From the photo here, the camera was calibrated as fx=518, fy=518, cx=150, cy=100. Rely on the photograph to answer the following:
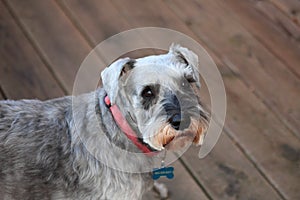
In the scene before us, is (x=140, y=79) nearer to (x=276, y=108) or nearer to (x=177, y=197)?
(x=177, y=197)

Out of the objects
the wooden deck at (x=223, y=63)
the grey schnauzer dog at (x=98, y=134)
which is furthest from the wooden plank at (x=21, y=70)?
the grey schnauzer dog at (x=98, y=134)

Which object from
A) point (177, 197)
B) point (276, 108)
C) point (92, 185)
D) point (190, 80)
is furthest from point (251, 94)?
point (92, 185)

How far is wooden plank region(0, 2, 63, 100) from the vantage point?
2.48m

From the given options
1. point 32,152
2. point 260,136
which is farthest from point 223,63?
point 32,152

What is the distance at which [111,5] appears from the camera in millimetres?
2783

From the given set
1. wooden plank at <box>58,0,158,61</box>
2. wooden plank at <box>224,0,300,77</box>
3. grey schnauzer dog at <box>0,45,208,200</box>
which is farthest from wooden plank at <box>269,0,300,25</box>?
grey schnauzer dog at <box>0,45,208,200</box>

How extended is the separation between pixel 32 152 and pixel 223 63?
3.78ft

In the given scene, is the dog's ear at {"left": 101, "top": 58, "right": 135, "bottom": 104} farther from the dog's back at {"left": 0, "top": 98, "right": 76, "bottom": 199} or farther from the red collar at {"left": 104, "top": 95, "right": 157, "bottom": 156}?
the dog's back at {"left": 0, "top": 98, "right": 76, "bottom": 199}

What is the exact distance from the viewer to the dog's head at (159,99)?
162 cm

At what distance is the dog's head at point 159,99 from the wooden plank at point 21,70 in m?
0.82

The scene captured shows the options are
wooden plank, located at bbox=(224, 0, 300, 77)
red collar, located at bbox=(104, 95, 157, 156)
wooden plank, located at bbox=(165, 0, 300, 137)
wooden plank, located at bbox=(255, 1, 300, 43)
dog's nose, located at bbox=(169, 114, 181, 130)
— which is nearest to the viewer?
dog's nose, located at bbox=(169, 114, 181, 130)

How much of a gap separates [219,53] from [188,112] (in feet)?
3.45

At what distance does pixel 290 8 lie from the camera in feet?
9.25

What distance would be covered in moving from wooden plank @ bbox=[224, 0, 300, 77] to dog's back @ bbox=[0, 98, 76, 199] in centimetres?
125
